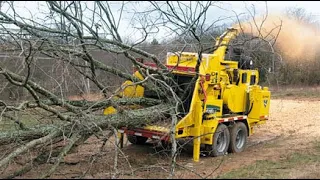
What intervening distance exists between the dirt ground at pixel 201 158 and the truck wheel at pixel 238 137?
23cm

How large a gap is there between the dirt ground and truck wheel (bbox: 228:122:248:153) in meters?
0.23

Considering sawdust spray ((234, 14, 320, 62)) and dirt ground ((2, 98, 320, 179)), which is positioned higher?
sawdust spray ((234, 14, 320, 62))

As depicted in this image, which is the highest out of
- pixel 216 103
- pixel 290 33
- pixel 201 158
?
pixel 290 33

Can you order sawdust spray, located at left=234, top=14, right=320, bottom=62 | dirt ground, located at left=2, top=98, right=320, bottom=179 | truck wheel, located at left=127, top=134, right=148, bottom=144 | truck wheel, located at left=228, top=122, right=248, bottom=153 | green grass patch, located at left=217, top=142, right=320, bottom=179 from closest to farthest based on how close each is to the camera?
dirt ground, located at left=2, top=98, right=320, bottom=179
green grass patch, located at left=217, top=142, right=320, bottom=179
truck wheel, located at left=228, top=122, right=248, bottom=153
truck wheel, located at left=127, top=134, right=148, bottom=144
sawdust spray, located at left=234, top=14, right=320, bottom=62

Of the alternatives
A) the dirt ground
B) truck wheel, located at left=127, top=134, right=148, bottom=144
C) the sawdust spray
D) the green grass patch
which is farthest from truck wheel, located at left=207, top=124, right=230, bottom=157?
the sawdust spray

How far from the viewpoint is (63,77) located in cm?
853

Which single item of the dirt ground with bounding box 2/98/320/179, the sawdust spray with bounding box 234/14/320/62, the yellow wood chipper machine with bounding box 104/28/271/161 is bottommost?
the dirt ground with bounding box 2/98/320/179

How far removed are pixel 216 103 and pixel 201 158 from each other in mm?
→ 1269

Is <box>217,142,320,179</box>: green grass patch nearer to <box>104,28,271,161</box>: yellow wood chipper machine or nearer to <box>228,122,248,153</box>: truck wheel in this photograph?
<box>104,28,271,161</box>: yellow wood chipper machine

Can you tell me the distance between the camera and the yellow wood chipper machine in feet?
33.9

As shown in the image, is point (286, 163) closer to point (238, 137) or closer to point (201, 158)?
point (201, 158)

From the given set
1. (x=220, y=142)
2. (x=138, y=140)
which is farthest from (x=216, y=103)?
(x=138, y=140)

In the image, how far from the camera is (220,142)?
11242 millimetres

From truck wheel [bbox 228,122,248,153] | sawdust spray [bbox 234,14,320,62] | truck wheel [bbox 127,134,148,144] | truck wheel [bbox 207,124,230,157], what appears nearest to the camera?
truck wheel [bbox 207,124,230,157]
